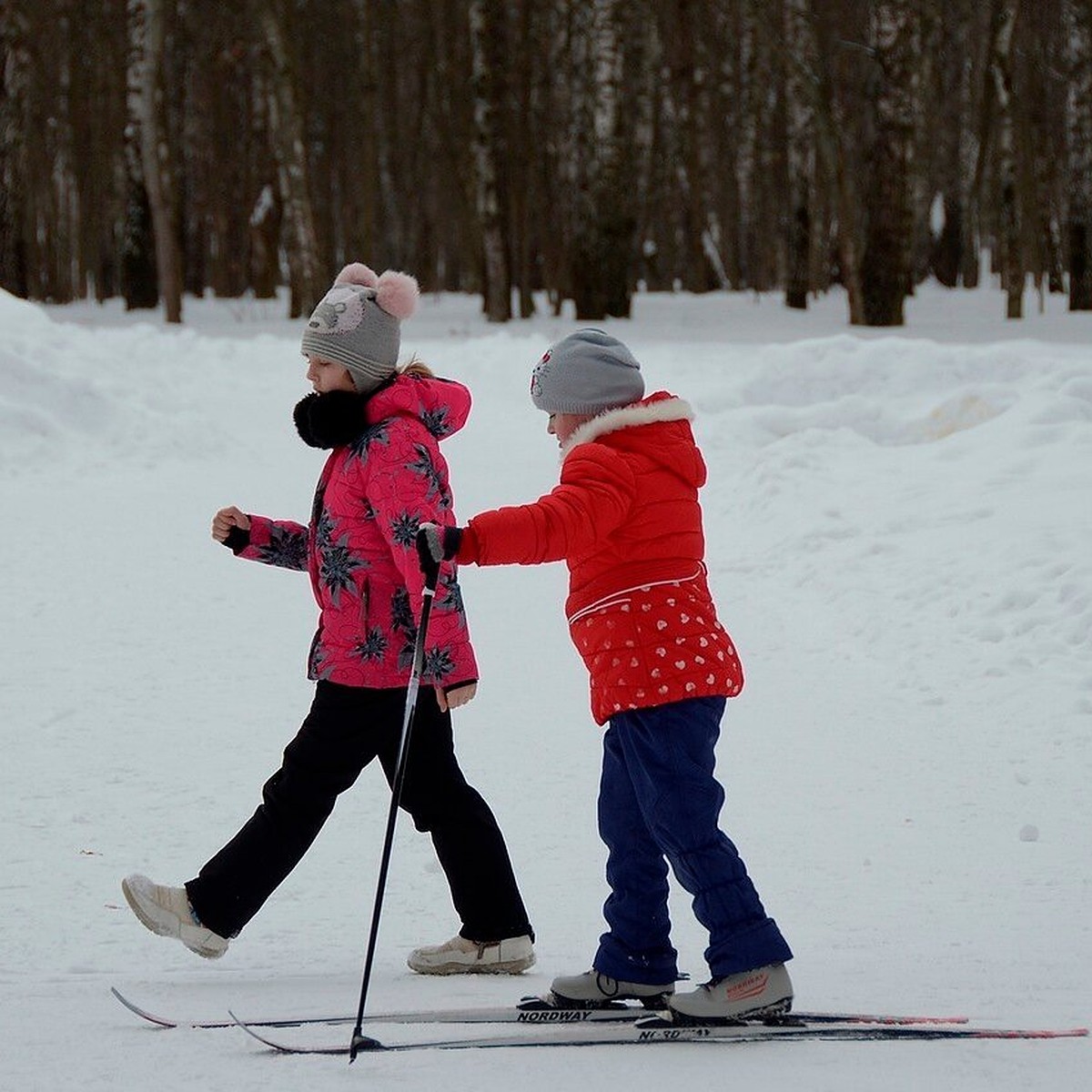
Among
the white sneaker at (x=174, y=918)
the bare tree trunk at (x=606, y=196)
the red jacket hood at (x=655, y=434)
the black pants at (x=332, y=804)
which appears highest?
the bare tree trunk at (x=606, y=196)

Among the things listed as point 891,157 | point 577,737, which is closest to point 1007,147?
point 891,157

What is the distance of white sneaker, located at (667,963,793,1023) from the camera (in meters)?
3.36

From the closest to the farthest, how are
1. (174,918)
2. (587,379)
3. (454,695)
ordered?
(587,379), (454,695), (174,918)

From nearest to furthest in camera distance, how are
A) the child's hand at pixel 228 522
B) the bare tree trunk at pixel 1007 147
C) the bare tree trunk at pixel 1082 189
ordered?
the child's hand at pixel 228 522, the bare tree trunk at pixel 1007 147, the bare tree trunk at pixel 1082 189

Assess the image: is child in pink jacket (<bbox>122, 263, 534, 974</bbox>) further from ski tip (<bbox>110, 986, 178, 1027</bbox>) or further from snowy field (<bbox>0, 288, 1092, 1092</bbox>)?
ski tip (<bbox>110, 986, 178, 1027</bbox>)

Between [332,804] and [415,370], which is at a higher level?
[415,370]

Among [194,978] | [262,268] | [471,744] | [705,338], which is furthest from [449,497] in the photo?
[262,268]

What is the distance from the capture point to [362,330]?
3.87m

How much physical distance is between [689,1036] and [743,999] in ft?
0.44

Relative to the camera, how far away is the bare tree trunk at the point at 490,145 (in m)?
23.4

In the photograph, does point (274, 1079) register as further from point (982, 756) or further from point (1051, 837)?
point (982, 756)

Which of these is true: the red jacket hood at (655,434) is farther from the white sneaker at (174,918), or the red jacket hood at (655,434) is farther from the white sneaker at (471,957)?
the white sneaker at (174,918)

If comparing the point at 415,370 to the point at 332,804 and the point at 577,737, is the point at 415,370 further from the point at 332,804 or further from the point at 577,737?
the point at 577,737

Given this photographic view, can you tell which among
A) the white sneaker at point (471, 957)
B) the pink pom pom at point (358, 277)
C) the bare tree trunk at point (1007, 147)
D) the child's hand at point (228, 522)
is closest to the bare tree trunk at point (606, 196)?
the bare tree trunk at point (1007, 147)
